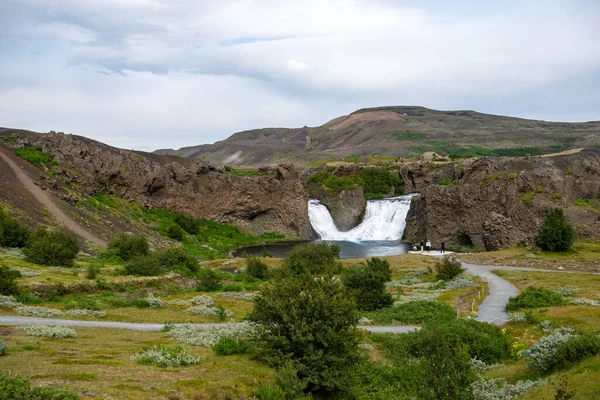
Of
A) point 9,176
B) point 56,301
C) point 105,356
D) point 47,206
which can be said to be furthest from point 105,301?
point 9,176

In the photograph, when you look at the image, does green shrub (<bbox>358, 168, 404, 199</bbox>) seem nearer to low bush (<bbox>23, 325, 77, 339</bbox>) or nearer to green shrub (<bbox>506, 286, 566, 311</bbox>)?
green shrub (<bbox>506, 286, 566, 311</bbox>)

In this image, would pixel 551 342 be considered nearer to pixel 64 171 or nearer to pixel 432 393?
pixel 432 393

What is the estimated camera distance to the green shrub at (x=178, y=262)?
41.7 meters

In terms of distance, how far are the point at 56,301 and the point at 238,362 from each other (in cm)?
1521

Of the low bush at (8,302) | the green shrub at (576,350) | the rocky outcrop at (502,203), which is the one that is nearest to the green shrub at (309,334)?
the green shrub at (576,350)

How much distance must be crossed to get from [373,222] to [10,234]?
5787cm

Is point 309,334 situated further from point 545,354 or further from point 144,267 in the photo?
point 144,267

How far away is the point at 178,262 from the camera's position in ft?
141

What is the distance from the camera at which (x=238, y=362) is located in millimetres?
15148

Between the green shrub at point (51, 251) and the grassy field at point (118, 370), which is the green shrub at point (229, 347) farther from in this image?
the green shrub at point (51, 251)

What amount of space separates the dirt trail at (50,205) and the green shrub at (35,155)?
10.1 ft

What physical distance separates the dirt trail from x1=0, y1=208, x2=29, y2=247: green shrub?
346 inches

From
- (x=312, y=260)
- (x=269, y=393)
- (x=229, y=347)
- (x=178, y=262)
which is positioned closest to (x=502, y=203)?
(x=312, y=260)

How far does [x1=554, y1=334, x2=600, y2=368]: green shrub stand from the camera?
13.4 m
